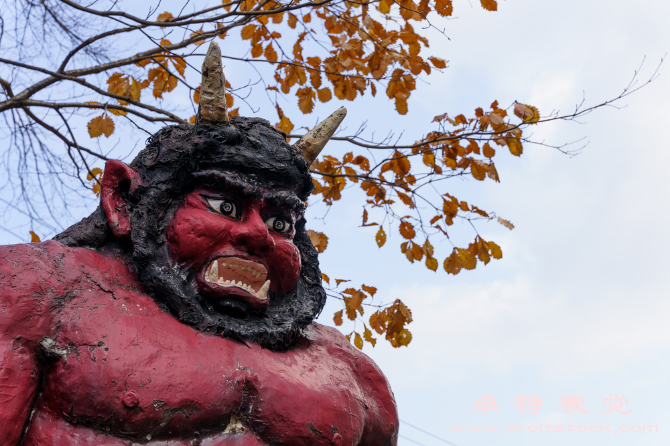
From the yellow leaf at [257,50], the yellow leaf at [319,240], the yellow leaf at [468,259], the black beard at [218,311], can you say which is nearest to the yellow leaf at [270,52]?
the yellow leaf at [257,50]

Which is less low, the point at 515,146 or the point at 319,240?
the point at 515,146

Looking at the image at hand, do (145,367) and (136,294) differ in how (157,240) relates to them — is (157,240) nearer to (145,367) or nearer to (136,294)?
(136,294)

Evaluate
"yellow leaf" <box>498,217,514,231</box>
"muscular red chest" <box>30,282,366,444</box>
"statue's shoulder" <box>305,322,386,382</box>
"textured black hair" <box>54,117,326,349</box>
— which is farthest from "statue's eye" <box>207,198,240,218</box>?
"yellow leaf" <box>498,217,514,231</box>

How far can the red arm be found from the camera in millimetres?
2451

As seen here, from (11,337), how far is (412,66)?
4378mm

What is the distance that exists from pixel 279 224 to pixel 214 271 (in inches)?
18.9

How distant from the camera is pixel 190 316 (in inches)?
119

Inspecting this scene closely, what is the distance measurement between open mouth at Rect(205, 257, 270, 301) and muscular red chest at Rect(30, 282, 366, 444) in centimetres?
27

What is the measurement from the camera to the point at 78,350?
8.65ft

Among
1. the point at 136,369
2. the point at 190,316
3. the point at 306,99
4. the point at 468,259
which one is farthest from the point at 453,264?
the point at 136,369

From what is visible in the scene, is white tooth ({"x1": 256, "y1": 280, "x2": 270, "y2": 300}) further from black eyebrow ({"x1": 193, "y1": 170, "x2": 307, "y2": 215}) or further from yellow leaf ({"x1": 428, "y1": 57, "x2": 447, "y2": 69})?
yellow leaf ({"x1": 428, "y1": 57, "x2": 447, "y2": 69})

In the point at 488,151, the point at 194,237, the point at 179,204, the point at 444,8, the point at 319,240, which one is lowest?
the point at 194,237

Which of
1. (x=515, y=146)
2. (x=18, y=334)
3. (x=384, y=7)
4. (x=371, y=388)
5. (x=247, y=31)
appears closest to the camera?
(x=18, y=334)

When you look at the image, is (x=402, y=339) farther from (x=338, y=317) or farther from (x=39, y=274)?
(x=39, y=274)
